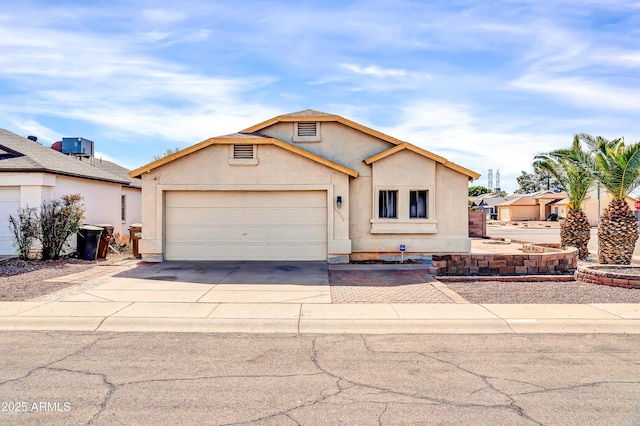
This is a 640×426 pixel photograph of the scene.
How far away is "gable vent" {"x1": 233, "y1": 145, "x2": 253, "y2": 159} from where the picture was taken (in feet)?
47.8

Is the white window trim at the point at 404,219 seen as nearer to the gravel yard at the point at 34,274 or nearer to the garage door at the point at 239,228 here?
the garage door at the point at 239,228

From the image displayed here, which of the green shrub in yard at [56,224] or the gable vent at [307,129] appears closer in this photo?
the green shrub in yard at [56,224]

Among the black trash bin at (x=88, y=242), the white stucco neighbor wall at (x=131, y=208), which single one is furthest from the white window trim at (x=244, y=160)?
the white stucco neighbor wall at (x=131, y=208)

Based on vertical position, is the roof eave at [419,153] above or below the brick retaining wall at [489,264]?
above

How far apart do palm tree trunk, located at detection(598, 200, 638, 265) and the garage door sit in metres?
9.10

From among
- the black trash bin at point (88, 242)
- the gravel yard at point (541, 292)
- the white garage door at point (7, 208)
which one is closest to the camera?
the gravel yard at point (541, 292)

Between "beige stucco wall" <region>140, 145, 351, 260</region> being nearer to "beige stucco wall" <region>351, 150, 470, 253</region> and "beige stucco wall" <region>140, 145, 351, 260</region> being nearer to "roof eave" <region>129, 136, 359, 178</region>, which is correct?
"roof eave" <region>129, 136, 359, 178</region>

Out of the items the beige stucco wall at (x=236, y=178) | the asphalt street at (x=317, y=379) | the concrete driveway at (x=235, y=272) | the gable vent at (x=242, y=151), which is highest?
the gable vent at (x=242, y=151)

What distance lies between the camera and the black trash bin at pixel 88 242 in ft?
52.1

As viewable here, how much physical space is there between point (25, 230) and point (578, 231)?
1895cm

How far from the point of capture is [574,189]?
694 inches

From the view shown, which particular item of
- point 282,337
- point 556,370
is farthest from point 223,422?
point 556,370

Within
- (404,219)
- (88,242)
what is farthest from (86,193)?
(404,219)

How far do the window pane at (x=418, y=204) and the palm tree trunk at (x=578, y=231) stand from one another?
630 centimetres
